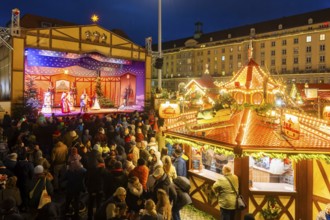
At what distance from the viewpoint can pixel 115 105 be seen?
28703mm

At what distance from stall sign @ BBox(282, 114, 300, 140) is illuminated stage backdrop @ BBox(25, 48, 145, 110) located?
1780 centimetres

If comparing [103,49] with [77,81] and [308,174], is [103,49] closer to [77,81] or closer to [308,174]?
[77,81]

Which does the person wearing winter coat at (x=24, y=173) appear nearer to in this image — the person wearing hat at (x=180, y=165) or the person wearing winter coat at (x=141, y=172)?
the person wearing winter coat at (x=141, y=172)

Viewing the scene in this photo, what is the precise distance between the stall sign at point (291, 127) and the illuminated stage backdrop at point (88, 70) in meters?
17.8

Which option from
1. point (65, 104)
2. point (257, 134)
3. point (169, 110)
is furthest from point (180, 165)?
point (65, 104)

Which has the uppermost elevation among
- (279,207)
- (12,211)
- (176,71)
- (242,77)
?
(176,71)

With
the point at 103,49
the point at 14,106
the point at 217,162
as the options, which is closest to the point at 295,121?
the point at 217,162

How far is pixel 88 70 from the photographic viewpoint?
27344 mm

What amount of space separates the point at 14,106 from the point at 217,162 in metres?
14.5

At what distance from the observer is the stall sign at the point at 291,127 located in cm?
734

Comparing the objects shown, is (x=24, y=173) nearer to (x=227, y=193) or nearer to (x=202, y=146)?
(x=202, y=146)

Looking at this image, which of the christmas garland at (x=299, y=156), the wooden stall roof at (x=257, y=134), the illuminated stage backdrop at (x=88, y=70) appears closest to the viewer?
the christmas garland at (x=299, y=156)

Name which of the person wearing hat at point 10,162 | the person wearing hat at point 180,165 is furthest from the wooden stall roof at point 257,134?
the person wearing hat at point 10,162

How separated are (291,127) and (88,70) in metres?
22.7
